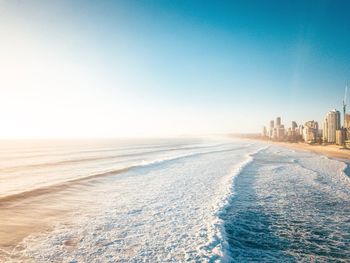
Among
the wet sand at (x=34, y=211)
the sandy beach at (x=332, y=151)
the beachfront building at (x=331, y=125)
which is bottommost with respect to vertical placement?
the sandy beach at (x=332, y=151)

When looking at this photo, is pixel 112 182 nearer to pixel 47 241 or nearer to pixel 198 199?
pixel 198 199

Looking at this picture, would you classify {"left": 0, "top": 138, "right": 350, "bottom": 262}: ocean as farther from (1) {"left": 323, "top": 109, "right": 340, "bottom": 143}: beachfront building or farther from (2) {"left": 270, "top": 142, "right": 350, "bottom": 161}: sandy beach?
(1) {"left": 323, "top": 109, "right": 340, "bottom": 143}: beachfront building

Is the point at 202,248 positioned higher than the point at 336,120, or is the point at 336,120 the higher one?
the point at 336,120

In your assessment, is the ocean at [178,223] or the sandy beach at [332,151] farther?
the sandy beach at [332,151]

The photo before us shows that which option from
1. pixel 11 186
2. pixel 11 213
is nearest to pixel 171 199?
pixel 11 213

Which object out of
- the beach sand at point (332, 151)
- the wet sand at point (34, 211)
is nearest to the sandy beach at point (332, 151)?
the beach sand at point (332, 151)

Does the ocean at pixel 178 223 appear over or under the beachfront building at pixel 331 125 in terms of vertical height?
under

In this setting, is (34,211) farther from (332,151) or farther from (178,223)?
(332,151)

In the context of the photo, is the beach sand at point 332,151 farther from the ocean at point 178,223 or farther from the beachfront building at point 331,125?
the beachfront building at point 331,125

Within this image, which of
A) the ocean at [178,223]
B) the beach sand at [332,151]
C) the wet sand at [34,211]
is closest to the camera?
the ocean at [178,223]

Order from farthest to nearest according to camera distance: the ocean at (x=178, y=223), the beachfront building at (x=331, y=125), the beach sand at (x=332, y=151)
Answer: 1. the beachfront building at (x=331, y=125)
2. the beach sand at (x=332, y=151)
3. the ocean at (x=178, y=223)
